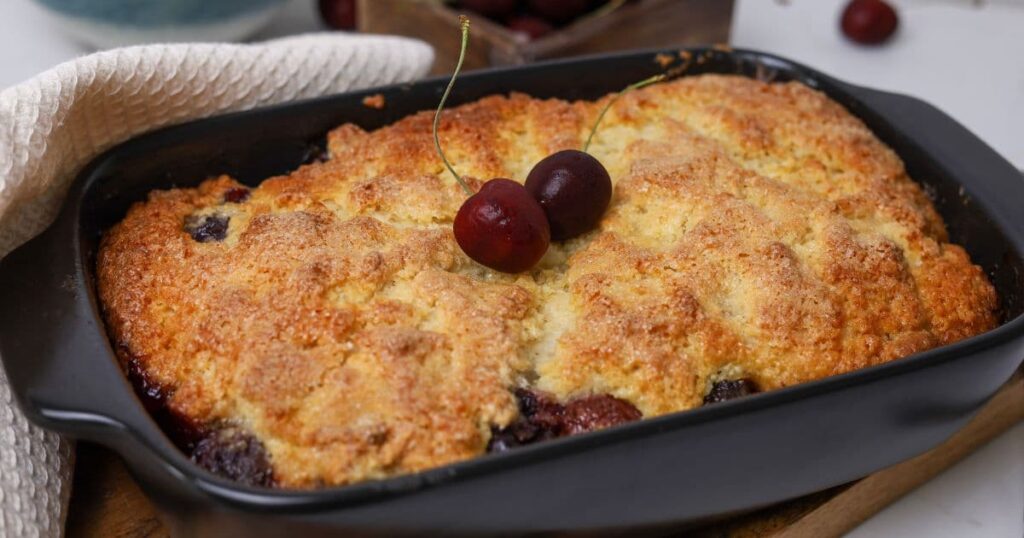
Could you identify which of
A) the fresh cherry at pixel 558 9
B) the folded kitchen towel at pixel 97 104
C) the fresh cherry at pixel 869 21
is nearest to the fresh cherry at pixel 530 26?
the fresh cherry at pixel 558 9

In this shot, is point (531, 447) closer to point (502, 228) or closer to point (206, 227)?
point (502, 228)

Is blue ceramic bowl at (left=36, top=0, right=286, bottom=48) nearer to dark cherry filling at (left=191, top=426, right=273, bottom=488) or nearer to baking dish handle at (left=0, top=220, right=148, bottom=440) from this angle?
baking dish handle at (left=0, top=220, right=148, bottom=440)

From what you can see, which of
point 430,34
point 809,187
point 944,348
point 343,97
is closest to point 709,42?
point 430,34

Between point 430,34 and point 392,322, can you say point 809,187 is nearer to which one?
point 392,322

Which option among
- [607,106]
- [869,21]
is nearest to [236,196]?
[607,106]

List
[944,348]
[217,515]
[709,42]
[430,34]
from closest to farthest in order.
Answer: [217,515], [944,348], [430,34], [709,42]

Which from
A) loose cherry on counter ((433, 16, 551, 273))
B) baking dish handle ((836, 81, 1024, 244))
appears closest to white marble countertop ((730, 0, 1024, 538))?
baking dish handle ((836, 81, 1024, 244))
